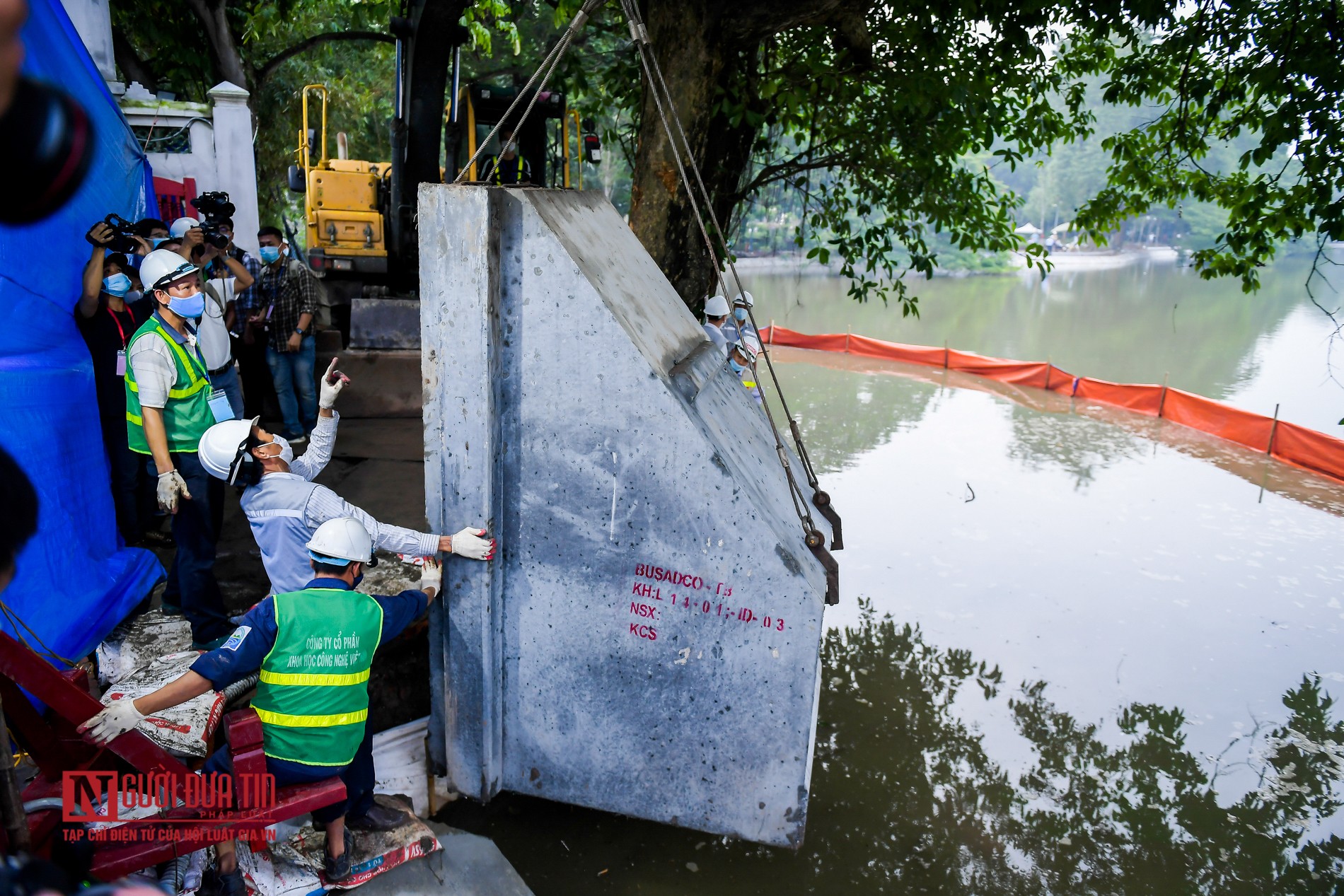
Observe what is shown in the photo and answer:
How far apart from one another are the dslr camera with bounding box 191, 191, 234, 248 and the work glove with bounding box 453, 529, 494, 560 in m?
3.92

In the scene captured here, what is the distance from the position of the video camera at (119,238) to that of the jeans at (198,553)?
1180mm

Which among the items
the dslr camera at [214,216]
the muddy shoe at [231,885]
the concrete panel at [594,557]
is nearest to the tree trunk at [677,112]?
the concrete panel at [594,557]

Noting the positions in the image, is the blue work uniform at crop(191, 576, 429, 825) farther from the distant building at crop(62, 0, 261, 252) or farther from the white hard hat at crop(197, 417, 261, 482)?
the distant building at crop(62, 0, 261, 252)

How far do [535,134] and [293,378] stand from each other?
4165 millimetres

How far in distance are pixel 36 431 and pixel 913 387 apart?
13.7 metres

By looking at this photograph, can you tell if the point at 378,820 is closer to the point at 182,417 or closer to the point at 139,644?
the point at 139,644

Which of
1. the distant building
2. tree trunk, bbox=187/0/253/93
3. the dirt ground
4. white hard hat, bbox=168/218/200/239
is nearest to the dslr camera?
white hard hat, bbox=168/218/200/239

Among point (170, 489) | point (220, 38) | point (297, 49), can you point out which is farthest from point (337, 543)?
point (297, 49)

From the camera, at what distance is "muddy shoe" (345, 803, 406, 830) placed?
3.46 m

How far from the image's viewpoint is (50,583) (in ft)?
11.4

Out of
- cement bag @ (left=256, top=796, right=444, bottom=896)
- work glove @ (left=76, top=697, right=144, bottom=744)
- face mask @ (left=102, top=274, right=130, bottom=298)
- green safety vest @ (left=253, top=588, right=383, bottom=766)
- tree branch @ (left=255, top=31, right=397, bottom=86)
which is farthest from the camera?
tree branch @ (left=255, top=31, right=397, bottom=86)

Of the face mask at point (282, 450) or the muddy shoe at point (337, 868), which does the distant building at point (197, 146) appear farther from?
the muddy shoe at point (337, 868)

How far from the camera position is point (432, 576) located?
3469mm

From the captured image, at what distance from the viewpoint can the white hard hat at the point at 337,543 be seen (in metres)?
3.01
